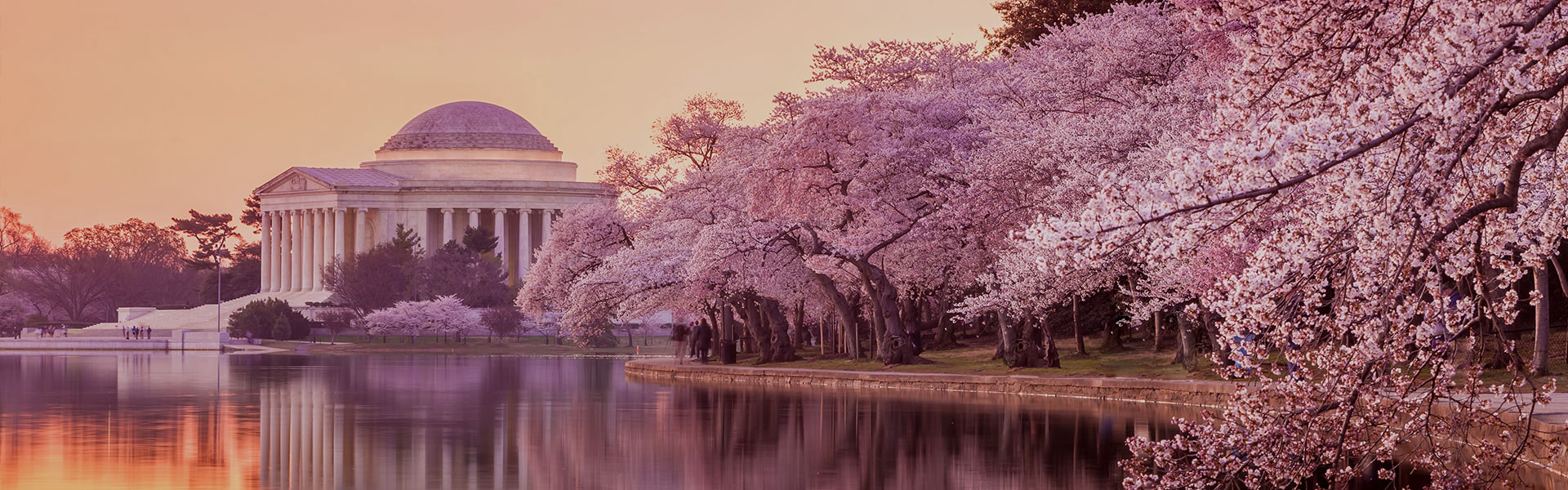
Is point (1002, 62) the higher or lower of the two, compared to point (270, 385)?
higher

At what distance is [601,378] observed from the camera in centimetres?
4688

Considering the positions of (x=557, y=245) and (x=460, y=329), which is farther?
(x=460, y=329)

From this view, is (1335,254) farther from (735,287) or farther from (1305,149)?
(735,287)

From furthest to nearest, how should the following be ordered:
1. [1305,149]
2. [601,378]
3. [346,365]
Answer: [346,365] → [601,378] → [1305,149]

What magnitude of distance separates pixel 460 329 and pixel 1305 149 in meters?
93.4

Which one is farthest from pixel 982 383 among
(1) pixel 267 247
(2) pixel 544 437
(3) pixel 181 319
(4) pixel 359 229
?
(1) pixel 267 247

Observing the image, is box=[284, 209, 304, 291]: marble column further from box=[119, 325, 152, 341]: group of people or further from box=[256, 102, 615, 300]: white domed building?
box=[119, 325, 152, 341]: group of people

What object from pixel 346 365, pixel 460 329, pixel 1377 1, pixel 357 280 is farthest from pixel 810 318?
pixel 1377 1

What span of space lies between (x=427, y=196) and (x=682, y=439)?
12827 cm

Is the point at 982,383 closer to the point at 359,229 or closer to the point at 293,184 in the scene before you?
the point at 359,229

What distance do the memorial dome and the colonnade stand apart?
5366 millimetres

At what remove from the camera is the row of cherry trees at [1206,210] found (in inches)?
370

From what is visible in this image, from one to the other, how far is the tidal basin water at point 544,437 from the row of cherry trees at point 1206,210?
2.29 m

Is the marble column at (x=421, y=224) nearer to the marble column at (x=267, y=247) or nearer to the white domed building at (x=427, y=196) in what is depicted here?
the white domed building at (x=427, y=196)
